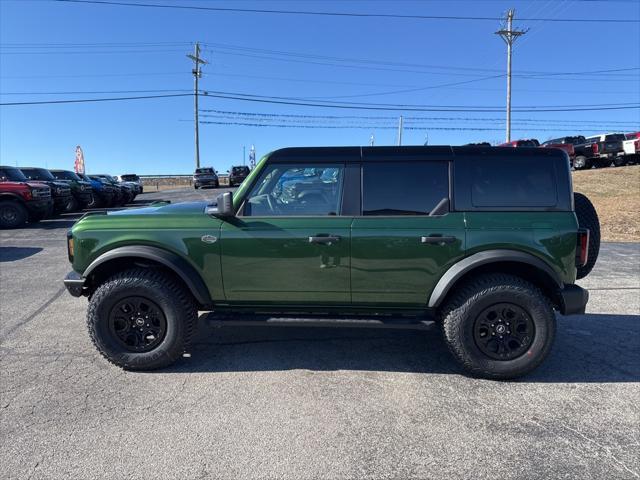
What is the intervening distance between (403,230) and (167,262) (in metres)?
1.91

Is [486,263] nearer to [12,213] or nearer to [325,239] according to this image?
[325,239]

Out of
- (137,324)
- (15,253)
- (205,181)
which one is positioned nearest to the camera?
(137,324)

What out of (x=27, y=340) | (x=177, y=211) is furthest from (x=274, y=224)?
(x=27, y=340)

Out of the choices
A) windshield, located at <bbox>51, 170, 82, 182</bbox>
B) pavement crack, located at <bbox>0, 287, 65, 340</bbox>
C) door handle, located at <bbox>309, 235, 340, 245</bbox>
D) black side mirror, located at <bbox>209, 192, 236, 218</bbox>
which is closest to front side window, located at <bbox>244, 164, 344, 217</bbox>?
black side mirror, located at <bbox>209, 192, 236, 218</bbox>

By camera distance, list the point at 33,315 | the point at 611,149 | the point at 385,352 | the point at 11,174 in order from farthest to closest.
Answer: the point at 611,149 < the point at 11,174 < the point at 33,315 < the point at 385,352

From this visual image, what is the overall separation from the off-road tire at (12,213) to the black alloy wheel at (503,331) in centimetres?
1374

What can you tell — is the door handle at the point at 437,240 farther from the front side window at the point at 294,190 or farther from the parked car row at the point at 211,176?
the parked car row at the point at 211,176

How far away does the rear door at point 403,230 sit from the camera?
352 cm

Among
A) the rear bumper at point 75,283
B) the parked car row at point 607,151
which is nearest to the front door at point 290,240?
the rear bumper at point 75,283

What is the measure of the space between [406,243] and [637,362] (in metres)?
2.36

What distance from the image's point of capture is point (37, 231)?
12484 mm

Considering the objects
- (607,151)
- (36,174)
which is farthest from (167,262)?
(607,151)

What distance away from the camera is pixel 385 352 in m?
4.14

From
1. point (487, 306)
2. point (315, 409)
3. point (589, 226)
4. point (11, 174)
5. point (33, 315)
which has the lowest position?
point (315, 409)
